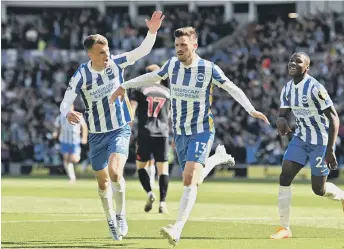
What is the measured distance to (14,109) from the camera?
1647 inches

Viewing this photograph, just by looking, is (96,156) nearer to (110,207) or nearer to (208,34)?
(110,207)

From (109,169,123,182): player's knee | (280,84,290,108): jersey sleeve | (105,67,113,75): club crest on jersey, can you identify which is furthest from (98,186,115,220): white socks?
(280,84,290,108): jersey sleeve

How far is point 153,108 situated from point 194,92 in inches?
224

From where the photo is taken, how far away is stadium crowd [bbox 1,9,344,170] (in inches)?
1437

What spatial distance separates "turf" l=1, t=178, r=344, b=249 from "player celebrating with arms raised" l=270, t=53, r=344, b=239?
1.95ft

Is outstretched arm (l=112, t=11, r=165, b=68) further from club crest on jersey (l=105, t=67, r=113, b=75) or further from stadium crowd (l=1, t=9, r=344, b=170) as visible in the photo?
stadium crowd (l=1, t=9, r=344, b=170)

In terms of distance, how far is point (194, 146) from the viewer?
1137cm

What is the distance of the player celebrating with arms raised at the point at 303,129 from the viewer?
12.3 m

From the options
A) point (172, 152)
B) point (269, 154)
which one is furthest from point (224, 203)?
point (269, 154)

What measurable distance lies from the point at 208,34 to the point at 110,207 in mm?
32037

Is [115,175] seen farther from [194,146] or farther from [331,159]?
[331,159]

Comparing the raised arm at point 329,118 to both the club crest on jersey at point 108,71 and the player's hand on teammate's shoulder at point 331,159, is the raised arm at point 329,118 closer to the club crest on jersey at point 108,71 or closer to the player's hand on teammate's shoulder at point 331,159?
the player's hand on teammate's shoulder at point 331,159

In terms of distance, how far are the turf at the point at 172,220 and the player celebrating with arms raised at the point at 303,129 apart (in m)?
0.59

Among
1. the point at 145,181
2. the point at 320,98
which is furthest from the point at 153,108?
the point at 320,98
